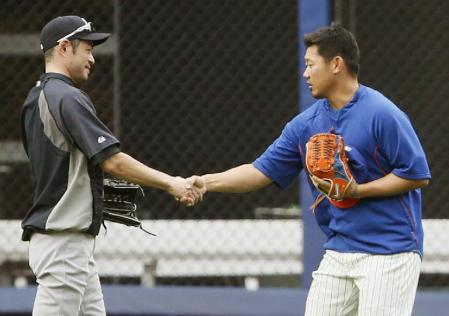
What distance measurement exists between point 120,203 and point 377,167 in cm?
136

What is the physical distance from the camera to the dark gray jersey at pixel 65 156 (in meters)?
4.61

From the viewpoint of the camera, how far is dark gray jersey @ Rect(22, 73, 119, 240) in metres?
4.61

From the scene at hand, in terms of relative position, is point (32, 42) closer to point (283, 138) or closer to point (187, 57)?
point (187, 57)

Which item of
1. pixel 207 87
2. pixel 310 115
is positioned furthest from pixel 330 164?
pixel 207 87

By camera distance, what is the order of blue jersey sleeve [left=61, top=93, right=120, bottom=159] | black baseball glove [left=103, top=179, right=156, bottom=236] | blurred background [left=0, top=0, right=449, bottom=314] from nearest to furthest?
blue jersey sleeve [left=61, top=93, right=120, bottom=159], black baseball glove [left=103, top=179, right=156, bottom=236], blurred background [left=0, top=0, right=449, bottom=314]

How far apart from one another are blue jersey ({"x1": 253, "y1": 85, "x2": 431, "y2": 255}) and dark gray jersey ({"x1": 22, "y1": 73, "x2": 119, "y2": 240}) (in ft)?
3.33

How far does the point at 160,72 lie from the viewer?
→ 293 inches

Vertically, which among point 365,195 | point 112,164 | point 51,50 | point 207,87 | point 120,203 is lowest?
point 120,203

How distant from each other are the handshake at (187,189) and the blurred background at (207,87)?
78.4 inches

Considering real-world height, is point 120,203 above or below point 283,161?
below

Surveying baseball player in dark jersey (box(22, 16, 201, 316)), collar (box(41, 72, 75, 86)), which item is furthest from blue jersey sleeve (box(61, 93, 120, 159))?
collar (box(41, 72, 75, 86))

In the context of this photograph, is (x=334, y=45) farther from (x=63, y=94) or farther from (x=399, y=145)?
(x=63, y=94)

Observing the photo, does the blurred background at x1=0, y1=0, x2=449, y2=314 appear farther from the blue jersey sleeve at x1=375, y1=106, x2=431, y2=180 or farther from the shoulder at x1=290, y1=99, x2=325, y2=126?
the blue jersey sleeve at x1=375, y1=106, x2=431, y2=180

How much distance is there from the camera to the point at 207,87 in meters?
7.43
